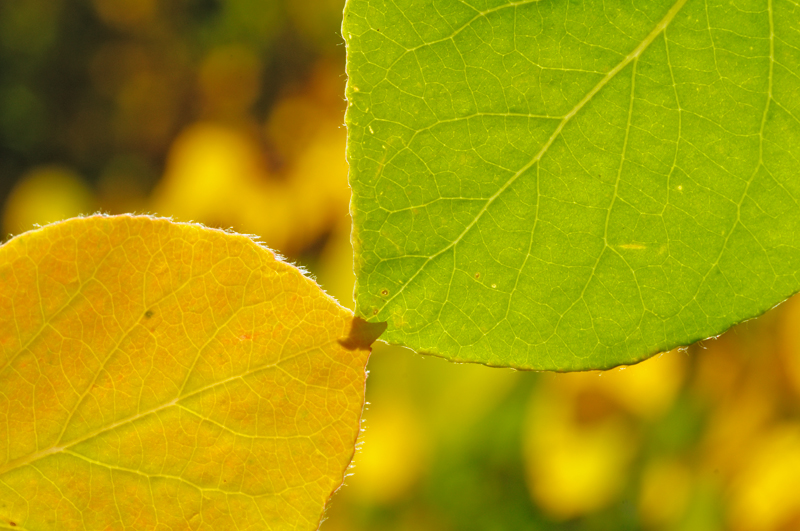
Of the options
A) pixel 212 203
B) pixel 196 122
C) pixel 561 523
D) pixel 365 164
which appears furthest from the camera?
pixel 196 122

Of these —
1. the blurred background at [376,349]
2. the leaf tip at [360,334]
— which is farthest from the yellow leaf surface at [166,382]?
the blurred background at [376,349]

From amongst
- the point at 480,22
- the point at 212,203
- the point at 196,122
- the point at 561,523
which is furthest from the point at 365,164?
the point at 196,122

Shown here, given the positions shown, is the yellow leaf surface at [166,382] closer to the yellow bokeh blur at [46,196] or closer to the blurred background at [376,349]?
the blurred background at [376,349]

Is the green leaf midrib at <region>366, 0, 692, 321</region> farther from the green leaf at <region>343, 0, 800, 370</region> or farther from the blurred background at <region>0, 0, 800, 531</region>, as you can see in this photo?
the blurred background at <region>0, 0, 800, 531</region>

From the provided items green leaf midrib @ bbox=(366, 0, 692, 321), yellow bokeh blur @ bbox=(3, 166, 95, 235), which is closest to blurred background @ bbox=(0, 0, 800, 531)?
yellow bokeh blur @ bbox=(3, 166, 95, 235)

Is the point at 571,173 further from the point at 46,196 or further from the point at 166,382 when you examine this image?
the point at 46,196

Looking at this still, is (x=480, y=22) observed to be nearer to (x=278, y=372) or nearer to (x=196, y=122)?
(x=278, y=372)
